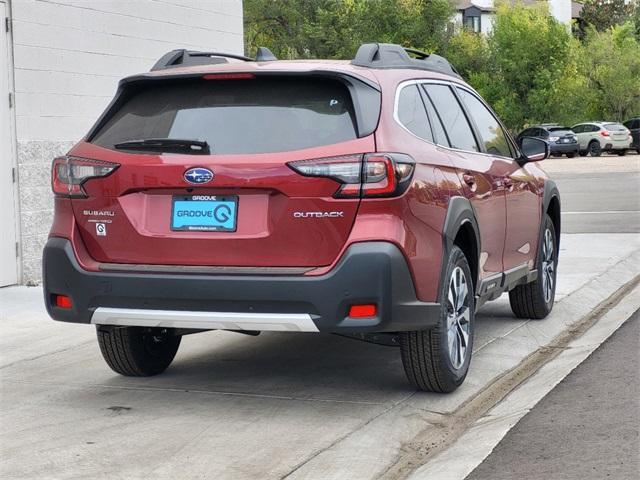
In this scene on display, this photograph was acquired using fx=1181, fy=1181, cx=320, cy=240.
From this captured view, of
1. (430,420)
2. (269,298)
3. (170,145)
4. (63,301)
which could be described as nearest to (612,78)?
(430,420)

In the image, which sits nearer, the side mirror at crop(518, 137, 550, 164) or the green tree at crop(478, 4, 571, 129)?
the side mirror at crop(518, 137, 550, 164)

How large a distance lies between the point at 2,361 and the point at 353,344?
2.31m

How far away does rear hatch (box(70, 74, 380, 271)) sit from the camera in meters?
5.65

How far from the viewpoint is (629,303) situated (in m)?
9.73

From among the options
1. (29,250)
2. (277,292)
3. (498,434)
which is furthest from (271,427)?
(29,250)

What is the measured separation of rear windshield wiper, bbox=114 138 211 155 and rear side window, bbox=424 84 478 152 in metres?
1.63

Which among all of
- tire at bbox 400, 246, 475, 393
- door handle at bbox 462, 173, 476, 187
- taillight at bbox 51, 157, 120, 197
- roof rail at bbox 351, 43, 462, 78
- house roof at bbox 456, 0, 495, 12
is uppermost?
house roof at bbox 456, 0, 495, 12

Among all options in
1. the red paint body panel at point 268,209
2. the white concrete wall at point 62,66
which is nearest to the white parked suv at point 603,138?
the white concrete wall at point 62,66

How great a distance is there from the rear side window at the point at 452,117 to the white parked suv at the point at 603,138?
44858 mm

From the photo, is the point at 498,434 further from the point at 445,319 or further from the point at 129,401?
the point at 129,401

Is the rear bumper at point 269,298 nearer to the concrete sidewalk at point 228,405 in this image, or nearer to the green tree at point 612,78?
the concrete sidewalk at point 228,405

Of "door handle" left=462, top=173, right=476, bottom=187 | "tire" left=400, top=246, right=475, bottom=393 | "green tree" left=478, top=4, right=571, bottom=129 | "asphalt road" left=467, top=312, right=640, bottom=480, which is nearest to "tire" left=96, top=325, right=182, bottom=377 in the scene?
"tire" left=400, top=246, right=475, bottom=393

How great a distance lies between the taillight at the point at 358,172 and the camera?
561 centimetres

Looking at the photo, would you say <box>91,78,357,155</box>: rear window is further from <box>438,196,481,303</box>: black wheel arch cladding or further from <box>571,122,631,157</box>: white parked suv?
<box>571,122,631,157</box>: white parked suv
